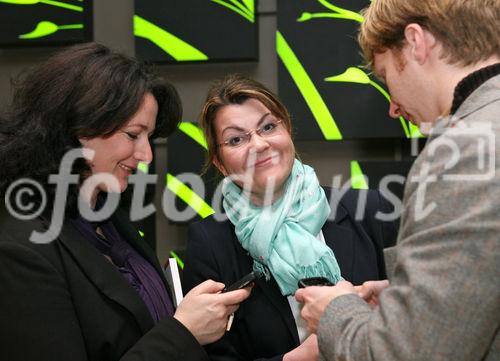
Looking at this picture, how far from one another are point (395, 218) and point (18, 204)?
49.4 inches

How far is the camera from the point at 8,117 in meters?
1.70

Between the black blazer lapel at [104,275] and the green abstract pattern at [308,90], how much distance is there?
172 cm

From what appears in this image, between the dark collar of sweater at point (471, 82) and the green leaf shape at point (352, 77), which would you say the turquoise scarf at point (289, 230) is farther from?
the green leaf shape at point (352, 77)

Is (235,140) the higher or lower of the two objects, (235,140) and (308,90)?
the lower

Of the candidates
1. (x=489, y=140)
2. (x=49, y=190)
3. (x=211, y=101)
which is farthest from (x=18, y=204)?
(x=489, y=140)

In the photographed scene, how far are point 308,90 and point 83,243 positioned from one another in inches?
71.1

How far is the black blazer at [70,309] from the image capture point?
1416 millimetres

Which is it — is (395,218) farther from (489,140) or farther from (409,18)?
(489,140)

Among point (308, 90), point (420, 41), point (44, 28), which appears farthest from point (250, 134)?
point (44, 28)

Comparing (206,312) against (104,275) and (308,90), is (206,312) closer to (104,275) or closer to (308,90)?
(104,275)

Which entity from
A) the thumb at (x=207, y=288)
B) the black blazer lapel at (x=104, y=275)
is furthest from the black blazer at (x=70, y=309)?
the thumb at (x=207, y=288)
